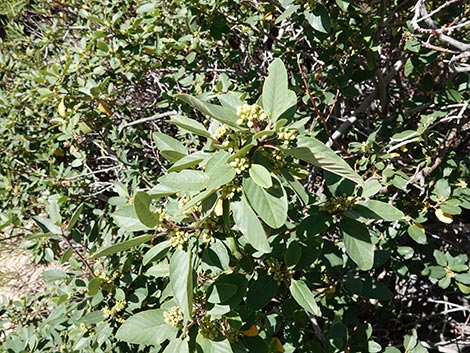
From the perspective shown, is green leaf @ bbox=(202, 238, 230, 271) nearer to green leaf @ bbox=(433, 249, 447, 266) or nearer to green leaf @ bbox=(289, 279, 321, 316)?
green leaf @ bbox=(289, 279, 321, 316)

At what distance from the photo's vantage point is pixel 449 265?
1854 mm

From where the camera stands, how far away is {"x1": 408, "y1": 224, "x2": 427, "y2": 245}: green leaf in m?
1.66

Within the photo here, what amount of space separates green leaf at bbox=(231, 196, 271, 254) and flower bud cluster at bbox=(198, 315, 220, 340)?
36 centimetres

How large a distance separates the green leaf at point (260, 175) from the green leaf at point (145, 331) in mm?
Answer: 529

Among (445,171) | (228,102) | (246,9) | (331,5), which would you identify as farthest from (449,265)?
(246,9)

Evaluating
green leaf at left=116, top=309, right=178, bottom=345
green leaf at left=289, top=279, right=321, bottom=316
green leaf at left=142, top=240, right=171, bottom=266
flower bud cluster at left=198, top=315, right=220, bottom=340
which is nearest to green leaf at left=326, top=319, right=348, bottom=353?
green leaf at left=289, top=279, right=321, bottom=316

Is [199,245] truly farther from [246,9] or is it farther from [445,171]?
[246,9]

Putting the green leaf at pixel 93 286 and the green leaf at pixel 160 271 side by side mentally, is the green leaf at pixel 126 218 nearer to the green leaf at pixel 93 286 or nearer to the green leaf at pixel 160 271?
the green leaf at pixel 160 271

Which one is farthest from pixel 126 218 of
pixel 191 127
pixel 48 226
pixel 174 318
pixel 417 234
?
pixel 417 234

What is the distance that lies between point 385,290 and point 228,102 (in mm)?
953

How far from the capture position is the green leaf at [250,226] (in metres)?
0.89

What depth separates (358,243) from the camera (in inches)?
42.7

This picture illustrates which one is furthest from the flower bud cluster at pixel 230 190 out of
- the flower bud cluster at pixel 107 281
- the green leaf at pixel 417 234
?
the green leaf at pixel 417 234

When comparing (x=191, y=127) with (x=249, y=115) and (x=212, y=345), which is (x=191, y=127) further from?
(x=212, y=345)
